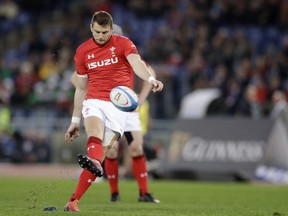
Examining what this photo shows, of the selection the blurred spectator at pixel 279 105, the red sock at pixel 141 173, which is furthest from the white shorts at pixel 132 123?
the blurred spectator at pixel 279 105

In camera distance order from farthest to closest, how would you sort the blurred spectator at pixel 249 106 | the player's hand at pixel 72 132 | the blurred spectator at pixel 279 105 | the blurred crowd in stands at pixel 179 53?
the blurred crowd in stands at pixel 179 53 < the blurred spectator at pixel 249 106 < the blurred spectator at pixel 279 105 < the player's hand at pixel 72 132

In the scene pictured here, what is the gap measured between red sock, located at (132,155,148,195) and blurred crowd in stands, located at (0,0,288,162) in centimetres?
859

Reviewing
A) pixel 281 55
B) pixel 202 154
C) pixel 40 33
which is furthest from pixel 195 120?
pixel 40 33

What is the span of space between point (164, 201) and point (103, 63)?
315cm

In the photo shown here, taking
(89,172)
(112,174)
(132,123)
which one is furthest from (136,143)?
(89,172)

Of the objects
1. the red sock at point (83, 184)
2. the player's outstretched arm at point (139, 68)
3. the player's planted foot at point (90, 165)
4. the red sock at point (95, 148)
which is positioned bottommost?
the red sock at point (83, 184)

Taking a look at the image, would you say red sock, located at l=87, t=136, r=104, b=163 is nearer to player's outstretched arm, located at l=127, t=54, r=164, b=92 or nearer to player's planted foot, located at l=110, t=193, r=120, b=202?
player's outstretched arm, located at l=127, t=54, r=164, b=92

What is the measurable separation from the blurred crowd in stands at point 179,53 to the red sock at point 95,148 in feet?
38.5

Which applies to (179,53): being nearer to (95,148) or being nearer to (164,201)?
(164,201)

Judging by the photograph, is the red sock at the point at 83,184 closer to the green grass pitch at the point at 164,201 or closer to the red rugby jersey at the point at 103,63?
the green grass pitch at the point at 164,201

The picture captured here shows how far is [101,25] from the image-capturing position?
993cm

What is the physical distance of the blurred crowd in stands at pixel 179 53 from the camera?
77.3ft

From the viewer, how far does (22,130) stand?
25.6 meters

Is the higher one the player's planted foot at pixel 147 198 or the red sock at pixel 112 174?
the red sock at pixel 112 174
